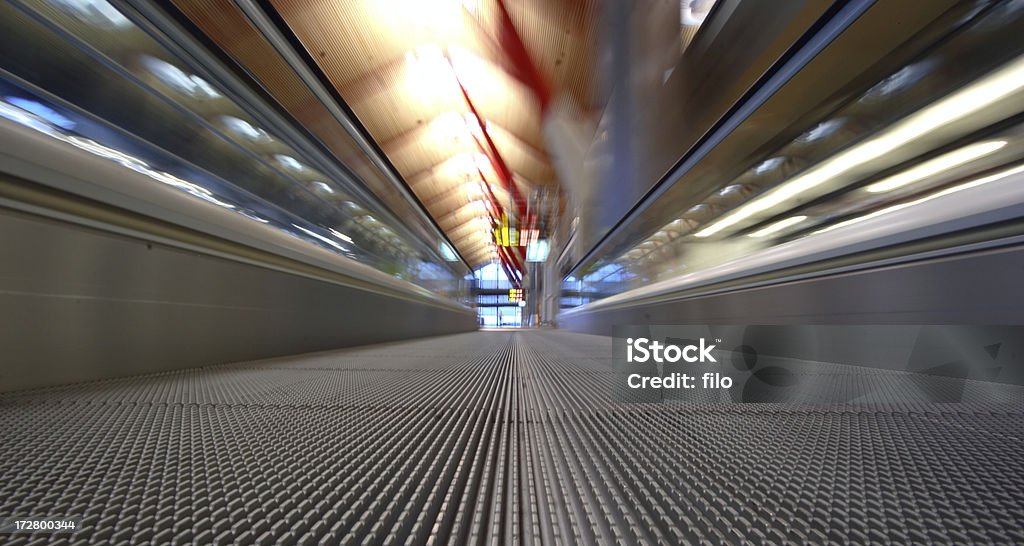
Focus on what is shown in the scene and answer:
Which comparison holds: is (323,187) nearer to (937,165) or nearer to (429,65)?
(429,65)

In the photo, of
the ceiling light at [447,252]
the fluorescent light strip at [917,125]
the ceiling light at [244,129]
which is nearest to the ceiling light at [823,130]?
the fluorescent light strip at [917,125]

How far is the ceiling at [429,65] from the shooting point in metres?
3.25

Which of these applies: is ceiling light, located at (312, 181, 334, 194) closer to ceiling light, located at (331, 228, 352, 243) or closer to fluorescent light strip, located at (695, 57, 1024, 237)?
ceiling light, located at (331, 228, 352, 243)

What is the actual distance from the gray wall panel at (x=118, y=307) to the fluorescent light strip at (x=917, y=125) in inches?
141

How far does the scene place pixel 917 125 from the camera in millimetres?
1935

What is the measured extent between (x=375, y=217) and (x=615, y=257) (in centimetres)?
380

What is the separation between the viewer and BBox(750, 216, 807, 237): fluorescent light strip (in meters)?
2.72

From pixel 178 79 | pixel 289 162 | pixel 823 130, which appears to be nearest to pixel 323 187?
pixel 289 162

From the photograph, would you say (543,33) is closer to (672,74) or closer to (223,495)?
(672,74)

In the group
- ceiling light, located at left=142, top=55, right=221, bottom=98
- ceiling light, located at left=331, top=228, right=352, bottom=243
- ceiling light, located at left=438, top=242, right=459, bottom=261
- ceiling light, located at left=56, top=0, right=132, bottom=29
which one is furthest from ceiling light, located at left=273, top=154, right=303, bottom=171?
ceiling light, located at left=438, top=242, right=459, bottom=261

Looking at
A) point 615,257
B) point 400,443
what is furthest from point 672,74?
point 400,443

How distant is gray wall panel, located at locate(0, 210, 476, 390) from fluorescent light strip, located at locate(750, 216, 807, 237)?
11.6 ft

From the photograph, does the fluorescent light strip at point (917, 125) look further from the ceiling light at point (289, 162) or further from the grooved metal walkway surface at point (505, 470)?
the ceiling light at point (289, 162)

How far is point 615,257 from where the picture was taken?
22.1 ft
